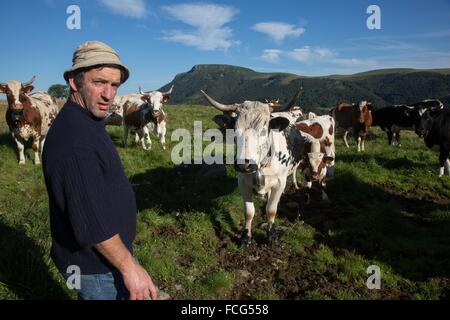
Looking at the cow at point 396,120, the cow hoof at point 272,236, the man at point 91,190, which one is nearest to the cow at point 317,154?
the cow hoof at point 272,236

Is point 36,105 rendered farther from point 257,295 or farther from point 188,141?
point 257,295

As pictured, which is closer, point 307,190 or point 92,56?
point 92,56

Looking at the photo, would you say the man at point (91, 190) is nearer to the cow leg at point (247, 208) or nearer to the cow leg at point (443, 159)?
the cow leg at point (247, 208)

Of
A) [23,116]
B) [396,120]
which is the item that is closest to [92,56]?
[23,116]

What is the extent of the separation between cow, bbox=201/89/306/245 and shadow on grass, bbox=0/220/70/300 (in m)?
3.13

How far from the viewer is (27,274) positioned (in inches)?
177

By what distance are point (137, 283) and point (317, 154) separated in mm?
6973

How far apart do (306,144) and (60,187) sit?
7326 mm

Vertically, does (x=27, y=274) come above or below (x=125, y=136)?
below

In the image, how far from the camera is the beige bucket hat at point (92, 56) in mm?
2451

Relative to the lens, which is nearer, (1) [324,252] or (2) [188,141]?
(1) [324,252]

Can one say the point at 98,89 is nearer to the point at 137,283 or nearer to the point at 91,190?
the point at 91,190

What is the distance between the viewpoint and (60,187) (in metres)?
2.24
